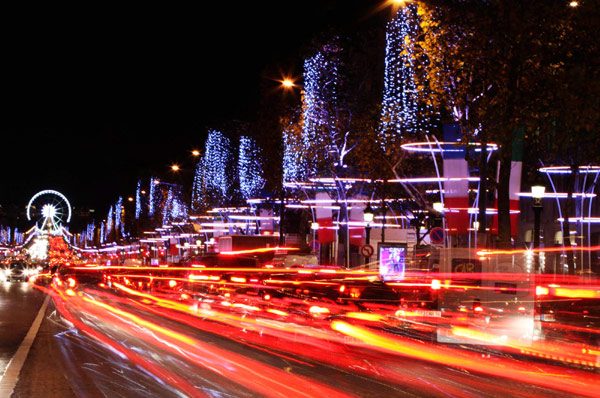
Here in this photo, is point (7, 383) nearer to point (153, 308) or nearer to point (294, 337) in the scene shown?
point (294, 337)

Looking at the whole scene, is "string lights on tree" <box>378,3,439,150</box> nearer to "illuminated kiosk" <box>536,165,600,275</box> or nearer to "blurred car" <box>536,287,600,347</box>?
"illuminated kiosk" <box>536,165,600,275</box>

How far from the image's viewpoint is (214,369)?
41.6 ft

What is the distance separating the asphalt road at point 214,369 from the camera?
432 inches

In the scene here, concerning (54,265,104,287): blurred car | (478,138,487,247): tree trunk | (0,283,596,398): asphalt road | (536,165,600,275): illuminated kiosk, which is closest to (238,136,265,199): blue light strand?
(54,265,104,287): blurred car

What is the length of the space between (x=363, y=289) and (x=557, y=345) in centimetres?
1076

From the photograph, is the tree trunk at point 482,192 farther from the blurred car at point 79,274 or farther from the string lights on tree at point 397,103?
the blurred car at point 79,274

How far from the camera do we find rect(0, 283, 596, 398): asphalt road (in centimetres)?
1096

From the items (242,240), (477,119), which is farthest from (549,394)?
(242,240)

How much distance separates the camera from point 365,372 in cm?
1280

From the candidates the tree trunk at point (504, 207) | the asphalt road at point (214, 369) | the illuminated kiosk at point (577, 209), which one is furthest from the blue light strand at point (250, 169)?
the asphalt road at point (214, 369)

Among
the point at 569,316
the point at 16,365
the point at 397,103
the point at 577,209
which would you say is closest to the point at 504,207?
the point at 569,316

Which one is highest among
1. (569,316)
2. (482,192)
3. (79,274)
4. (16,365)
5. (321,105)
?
(321,105)

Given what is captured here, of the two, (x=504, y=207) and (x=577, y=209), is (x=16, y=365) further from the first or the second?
(x=577, y=209)

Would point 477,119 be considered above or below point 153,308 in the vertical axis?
above
